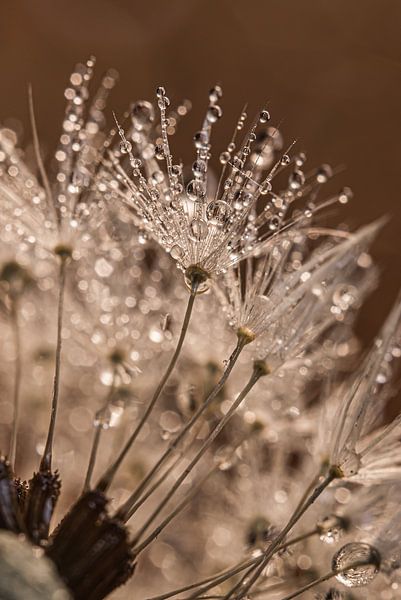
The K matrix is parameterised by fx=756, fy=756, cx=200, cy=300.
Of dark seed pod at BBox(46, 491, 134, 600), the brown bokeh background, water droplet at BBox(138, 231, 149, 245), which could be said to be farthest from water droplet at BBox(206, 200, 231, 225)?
the brown bokeh background

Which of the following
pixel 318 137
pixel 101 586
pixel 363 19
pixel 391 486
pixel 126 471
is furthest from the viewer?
pixel 318 137

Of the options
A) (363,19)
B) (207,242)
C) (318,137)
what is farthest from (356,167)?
(207,242)

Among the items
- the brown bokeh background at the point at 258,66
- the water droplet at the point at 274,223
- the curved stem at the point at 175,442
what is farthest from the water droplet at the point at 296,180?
the brown bokeh background at the point at 258,66

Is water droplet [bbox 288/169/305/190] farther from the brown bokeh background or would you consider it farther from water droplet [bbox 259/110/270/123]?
the brown bokeh background

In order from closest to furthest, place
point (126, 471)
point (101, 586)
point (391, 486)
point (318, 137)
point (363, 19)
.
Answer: point (101, 586) < point (391, 486) < point (126, 471) < point (363, 19) < point (318, 137)

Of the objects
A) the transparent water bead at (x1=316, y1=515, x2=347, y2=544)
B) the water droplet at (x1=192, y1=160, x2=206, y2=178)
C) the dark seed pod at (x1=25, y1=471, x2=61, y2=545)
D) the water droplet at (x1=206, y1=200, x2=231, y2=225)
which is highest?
the water droplet at (x1=192, y1=160, x2=206, y2=178)

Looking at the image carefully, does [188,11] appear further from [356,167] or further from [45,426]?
[45,426]

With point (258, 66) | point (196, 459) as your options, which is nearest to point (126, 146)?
point (196, 459)
